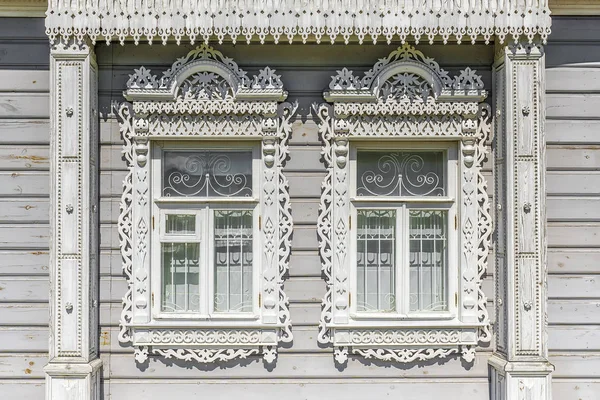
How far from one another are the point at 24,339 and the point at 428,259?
289 cm

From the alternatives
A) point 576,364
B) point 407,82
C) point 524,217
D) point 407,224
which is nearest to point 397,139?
point 407,82

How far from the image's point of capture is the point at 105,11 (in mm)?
3930

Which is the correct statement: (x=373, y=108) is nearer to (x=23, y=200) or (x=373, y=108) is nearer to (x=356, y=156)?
(x=356, y=156)

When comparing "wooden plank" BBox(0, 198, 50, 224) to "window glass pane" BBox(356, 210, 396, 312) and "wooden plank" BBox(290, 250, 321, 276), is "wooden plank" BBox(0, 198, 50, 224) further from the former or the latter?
"window glass pane" BBox(356, 210, 396, 312)

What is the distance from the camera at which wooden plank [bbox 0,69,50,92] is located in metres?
4.18

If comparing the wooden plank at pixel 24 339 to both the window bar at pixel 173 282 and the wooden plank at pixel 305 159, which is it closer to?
the window bar at pixel 173 282

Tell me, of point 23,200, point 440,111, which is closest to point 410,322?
point 440,111

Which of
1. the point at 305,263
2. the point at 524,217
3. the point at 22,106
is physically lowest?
the point at 305,263

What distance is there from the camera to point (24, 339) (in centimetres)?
415

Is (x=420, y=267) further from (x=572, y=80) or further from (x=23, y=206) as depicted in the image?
(x=23, y=206)

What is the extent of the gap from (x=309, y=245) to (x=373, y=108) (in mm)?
1052

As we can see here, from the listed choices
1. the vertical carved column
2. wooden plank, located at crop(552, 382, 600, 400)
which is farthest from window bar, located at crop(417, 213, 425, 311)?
the vertical carved column

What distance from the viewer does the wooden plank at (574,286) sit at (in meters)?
4.19

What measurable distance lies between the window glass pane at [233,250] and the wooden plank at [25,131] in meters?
1.33
